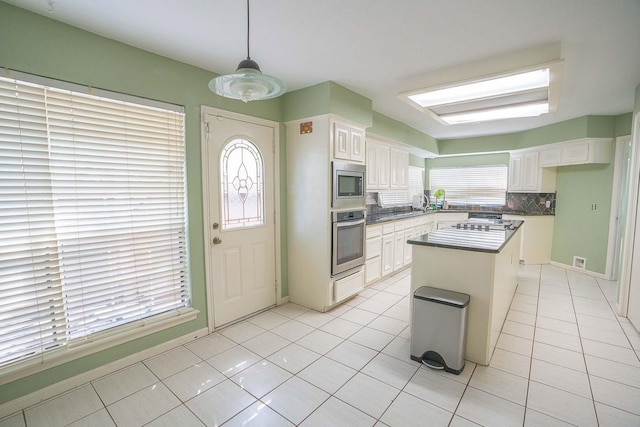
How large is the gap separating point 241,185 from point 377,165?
8.21ft

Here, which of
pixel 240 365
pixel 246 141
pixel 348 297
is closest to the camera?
pixel 240 365

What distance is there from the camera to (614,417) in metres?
1.76

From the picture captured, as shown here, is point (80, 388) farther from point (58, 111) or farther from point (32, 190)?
point (58, 111)

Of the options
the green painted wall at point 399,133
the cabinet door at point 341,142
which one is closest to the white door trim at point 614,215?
the green painted wall at point 399,133

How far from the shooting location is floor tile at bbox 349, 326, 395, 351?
262 centimetres

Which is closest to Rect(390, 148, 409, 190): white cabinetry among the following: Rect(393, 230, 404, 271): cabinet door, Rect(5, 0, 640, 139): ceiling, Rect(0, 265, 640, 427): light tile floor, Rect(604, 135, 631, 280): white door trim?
Rect(393, 230, 404, 271): cabinet door

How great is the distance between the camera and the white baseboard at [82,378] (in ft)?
6.02

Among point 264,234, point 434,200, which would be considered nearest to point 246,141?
point 264,234

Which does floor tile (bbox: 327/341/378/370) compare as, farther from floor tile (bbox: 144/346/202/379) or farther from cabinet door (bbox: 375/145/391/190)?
cabinet door (bbox: 375/145/391/190)

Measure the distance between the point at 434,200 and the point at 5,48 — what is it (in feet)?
23.3

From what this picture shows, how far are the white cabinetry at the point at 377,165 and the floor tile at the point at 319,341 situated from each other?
96.9 inches

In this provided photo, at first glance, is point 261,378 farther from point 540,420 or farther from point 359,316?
point 540,420

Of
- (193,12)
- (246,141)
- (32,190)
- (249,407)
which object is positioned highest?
(193,12)

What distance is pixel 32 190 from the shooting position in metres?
1.88
